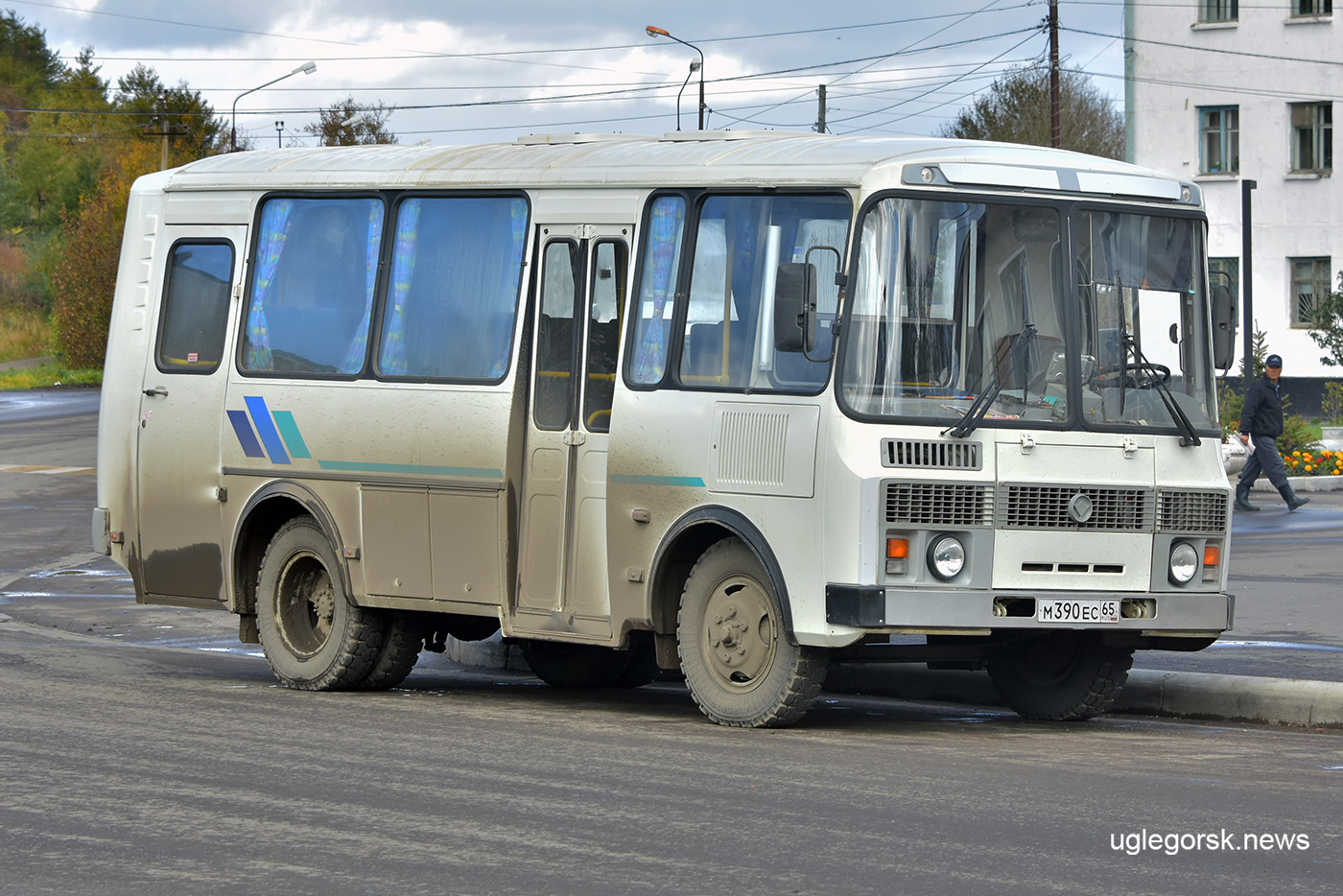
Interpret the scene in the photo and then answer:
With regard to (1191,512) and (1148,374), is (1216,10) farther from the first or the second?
(1191,512)

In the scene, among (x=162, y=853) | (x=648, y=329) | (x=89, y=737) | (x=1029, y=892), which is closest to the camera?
(x=1029, y=892)

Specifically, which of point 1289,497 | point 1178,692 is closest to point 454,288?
point 1178,692

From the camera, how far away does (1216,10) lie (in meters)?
51.9

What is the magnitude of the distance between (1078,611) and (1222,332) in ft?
6.08

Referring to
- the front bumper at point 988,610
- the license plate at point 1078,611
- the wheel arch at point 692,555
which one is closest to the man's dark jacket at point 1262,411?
the front bumper at point 988,610

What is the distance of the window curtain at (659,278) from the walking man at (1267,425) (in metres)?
16.2

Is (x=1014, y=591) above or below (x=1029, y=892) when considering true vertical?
above

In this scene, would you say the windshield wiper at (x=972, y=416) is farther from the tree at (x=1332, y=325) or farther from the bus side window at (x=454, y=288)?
the tree at (x=1332, y=325)

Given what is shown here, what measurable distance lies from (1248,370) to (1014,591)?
27498mm

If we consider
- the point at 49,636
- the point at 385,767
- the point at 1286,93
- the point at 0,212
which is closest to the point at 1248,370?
the point at 1286,93

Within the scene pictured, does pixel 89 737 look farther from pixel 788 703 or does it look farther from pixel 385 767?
pixel 788 703

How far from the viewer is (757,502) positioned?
10.0m

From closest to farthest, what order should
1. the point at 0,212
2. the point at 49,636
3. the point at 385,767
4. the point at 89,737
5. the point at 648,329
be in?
1. the point at 385,767
2. the point at 89,737
3. the point at 648,329
4. the point at 49,636
5. the point at 0,212

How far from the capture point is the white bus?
9.79 meters
